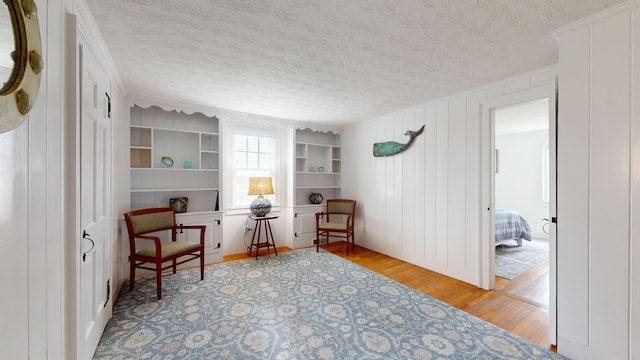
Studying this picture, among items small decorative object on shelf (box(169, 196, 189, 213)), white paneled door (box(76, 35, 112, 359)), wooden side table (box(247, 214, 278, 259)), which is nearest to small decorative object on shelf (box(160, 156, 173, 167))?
small decorative object on shelf (box(169, 196, 189, 213))

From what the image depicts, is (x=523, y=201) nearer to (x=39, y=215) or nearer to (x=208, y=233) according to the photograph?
(x=208, y=233)

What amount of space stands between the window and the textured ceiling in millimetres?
1280

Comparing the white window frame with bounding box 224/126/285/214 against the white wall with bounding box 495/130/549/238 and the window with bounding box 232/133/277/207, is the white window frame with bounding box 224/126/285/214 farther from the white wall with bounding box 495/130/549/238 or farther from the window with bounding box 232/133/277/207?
the white wall with bounding box 495/130/549/238

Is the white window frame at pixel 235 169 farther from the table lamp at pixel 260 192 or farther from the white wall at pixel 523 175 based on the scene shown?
the white wall at pixel 523 175

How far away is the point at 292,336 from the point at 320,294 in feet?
2.46

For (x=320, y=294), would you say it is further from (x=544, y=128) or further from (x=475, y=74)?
(x=544, y=128)

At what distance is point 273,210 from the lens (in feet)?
15.1

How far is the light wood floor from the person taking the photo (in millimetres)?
2209

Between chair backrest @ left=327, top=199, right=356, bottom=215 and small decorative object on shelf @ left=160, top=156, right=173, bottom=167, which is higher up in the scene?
small decorative object on shelf @ left=160, top=156, right=173, bottom=167

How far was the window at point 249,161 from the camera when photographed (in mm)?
4289

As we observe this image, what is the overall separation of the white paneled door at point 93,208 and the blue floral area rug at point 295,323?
1.05ft

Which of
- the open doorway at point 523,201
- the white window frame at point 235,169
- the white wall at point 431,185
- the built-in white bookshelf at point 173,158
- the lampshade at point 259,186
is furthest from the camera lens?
the white window frame at point 235,169

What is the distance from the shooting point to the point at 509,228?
4375 mm

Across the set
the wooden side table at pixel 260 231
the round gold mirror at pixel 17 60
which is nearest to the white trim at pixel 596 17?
the round gold mirror at pixel 17 60
